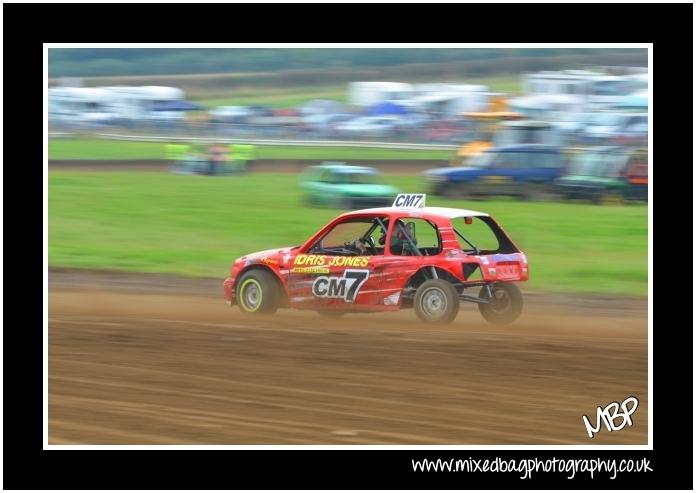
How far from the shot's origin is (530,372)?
32.2 ft

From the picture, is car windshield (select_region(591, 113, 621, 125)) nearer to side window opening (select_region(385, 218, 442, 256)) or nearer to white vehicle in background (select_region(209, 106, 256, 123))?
white vehicle in background (select_region(209, 106, 256, 123))

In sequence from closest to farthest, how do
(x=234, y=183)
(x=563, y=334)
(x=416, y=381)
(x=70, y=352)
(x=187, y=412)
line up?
(x=187, y=412), (x=416, y=381), (x=70, y=352), (x=563, y=334), (x=234, y=183)

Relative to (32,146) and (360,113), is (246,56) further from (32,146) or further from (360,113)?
(32,146)

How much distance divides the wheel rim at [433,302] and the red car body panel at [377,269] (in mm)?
238

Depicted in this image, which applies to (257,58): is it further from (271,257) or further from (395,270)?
(395,270)

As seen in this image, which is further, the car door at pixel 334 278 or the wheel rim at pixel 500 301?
the wheel rim at pixel 500 301

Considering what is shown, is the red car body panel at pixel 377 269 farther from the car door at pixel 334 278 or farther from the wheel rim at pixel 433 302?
the wheel rim at pixel 433 302

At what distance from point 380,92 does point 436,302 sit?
25339 millimetres

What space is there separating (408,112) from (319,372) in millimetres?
26079

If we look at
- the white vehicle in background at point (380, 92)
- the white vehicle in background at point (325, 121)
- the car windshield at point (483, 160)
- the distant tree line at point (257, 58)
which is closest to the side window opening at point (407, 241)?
the car windshield at point (483, 160)

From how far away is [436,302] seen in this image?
11.4m

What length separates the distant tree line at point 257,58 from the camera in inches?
1396

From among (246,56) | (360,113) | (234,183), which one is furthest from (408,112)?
(234,183)

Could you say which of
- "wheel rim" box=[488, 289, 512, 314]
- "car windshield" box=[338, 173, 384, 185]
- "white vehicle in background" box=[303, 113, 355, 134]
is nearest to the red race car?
"wheel rim" box=[488, 289, 512, 314]
